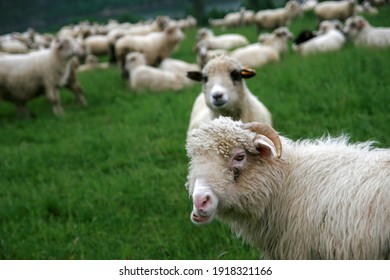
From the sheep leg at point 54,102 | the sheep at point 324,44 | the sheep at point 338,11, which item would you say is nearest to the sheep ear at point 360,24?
the sheep at point 324,44

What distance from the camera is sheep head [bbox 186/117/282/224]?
2330mm

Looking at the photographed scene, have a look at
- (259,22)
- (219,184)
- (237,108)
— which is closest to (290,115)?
(237,108)

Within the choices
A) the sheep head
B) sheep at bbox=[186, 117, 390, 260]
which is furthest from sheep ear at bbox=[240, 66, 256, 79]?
the sheep head

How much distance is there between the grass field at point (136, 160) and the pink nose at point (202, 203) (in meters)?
1.16

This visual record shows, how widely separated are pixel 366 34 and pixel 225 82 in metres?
7.48

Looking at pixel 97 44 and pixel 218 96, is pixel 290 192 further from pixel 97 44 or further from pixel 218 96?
pixel 97 44

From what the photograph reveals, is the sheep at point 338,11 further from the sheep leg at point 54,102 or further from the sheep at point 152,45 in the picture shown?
the sheep leg at point 54,102

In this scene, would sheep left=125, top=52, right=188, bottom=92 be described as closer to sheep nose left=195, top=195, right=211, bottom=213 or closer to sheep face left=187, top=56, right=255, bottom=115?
sheep face left=187, top=56, right=255, bottom=115

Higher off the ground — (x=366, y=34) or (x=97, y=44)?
(x=97, y=44)

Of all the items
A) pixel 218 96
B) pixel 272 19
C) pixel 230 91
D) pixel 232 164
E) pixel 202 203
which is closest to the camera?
pixel 202 203

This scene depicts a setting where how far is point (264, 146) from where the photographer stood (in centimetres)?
242

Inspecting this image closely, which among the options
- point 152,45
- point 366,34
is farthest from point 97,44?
point 366,34
